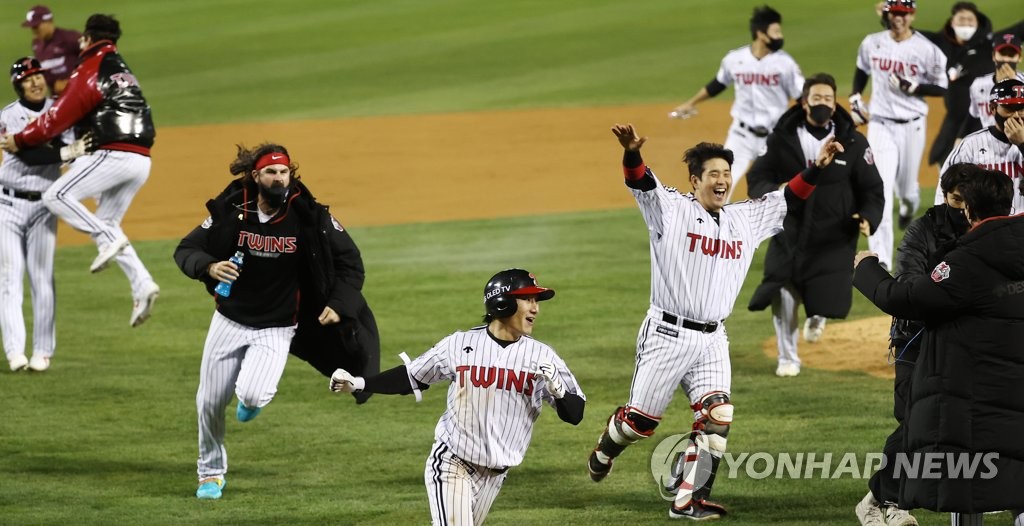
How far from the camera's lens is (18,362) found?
40.0 ft

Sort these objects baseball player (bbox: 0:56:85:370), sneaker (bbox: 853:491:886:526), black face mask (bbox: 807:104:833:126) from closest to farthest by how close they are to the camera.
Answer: sneaker (bbox: 853:491:886:526) → black face mask (bbox: 807:104:833:126) → baseball player (bbox: 0:56:85:370)

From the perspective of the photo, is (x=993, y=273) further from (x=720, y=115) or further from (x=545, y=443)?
(x=720, y=115)

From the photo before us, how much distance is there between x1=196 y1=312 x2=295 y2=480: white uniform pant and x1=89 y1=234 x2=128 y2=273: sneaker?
2.97 meters

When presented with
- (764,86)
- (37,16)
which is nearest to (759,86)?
(764,86)

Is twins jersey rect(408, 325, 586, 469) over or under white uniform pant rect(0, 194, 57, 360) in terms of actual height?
under

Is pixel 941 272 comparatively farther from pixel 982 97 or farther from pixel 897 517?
pixel 982 97

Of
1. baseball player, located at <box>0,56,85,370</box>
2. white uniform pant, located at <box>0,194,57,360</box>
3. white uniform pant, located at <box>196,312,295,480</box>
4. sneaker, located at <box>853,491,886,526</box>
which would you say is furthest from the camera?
white uniform pant, located at <box>0,194,57,360</box>

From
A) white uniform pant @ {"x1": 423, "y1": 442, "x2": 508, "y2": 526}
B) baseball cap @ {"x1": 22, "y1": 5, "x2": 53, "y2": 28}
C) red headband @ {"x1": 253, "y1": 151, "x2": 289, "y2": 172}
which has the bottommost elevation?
white uniform pant @ {"x1": 423, "y1": 442, "x2": 508, "y2": 526}

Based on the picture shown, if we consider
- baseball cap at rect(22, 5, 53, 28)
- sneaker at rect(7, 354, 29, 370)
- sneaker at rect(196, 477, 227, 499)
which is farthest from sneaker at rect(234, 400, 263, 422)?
baseball cap at rect(22, 5, 53, 28)

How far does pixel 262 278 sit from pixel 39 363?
4232 millimetres

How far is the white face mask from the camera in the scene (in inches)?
628

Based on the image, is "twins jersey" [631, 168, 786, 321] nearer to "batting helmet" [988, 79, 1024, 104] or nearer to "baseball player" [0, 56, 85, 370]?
"batting helmet" [988, 79, 1024, 104]

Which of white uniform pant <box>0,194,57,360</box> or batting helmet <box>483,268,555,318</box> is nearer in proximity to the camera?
batting helmet <box>483,268,555,318</box>

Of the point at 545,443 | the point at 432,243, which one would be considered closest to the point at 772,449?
the point at 545,443
